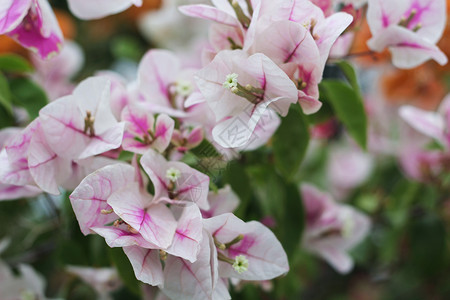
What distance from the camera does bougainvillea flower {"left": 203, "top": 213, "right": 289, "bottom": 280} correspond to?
44 centimetres

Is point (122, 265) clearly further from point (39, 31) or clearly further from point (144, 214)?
point (39, 31)

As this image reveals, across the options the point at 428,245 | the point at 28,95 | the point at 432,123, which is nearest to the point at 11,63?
the point at 28,95

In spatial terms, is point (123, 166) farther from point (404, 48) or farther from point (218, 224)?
point (404, 48)

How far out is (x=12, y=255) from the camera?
76 centimetres

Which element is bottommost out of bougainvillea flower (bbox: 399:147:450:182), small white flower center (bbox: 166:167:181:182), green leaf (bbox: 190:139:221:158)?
bougainvillea flower (bbox: 399:147:450:182)

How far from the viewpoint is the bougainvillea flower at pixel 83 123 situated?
1.47 feet

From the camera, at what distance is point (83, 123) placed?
47 centimetres

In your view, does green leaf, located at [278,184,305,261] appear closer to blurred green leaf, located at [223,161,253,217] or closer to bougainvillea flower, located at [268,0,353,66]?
blurred green leaf, located at [223,161,253,217]

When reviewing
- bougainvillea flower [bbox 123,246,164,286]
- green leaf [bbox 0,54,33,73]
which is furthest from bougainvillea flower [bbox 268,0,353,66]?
green leaf [bbox 0,54,33,73]

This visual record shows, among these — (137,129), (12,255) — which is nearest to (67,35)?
(12,255)

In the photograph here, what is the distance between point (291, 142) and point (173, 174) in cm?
15

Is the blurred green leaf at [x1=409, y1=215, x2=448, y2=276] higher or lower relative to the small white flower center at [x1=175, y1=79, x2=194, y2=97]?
lower

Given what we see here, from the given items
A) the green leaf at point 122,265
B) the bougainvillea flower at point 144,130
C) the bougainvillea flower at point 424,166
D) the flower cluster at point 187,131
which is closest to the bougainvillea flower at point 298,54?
the flower cluster at point 187,131

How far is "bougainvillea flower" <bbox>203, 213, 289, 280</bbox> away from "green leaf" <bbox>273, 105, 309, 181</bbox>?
11 centimetres
